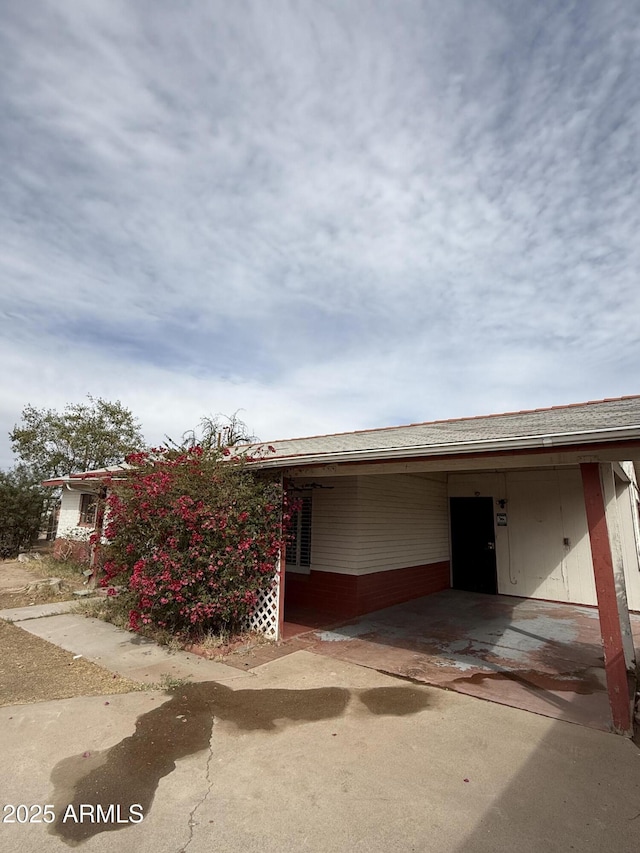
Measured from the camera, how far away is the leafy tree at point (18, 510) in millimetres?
14828

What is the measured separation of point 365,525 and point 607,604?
448 cm

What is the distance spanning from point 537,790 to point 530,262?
8788mm

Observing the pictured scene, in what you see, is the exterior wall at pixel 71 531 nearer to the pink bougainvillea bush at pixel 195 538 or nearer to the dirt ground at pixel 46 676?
the dirt ground at pixel 46 676

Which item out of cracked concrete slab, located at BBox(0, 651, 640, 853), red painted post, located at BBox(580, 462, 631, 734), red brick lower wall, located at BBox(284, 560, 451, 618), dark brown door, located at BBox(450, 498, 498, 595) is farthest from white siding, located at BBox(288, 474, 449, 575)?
red painted post, located at BBox(580, 462, 631, 734)

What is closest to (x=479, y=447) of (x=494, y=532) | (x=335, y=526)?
(x=335, y=526)

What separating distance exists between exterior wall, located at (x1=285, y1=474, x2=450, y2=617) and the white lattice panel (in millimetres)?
1872

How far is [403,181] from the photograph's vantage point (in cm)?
718

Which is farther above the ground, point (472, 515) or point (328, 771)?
point (472, 515)

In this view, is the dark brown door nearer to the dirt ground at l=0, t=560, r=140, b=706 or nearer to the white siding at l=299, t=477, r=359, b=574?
the white siding at l=299, t=477, r=359, b=574

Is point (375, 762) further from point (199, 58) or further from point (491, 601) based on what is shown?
point (199, 58)

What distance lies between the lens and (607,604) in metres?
4.01

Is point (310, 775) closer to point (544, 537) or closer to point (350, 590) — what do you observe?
point (350, 590)

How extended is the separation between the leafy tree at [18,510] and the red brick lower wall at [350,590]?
11.4 m

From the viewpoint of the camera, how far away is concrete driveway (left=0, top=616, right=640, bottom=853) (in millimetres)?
2508
